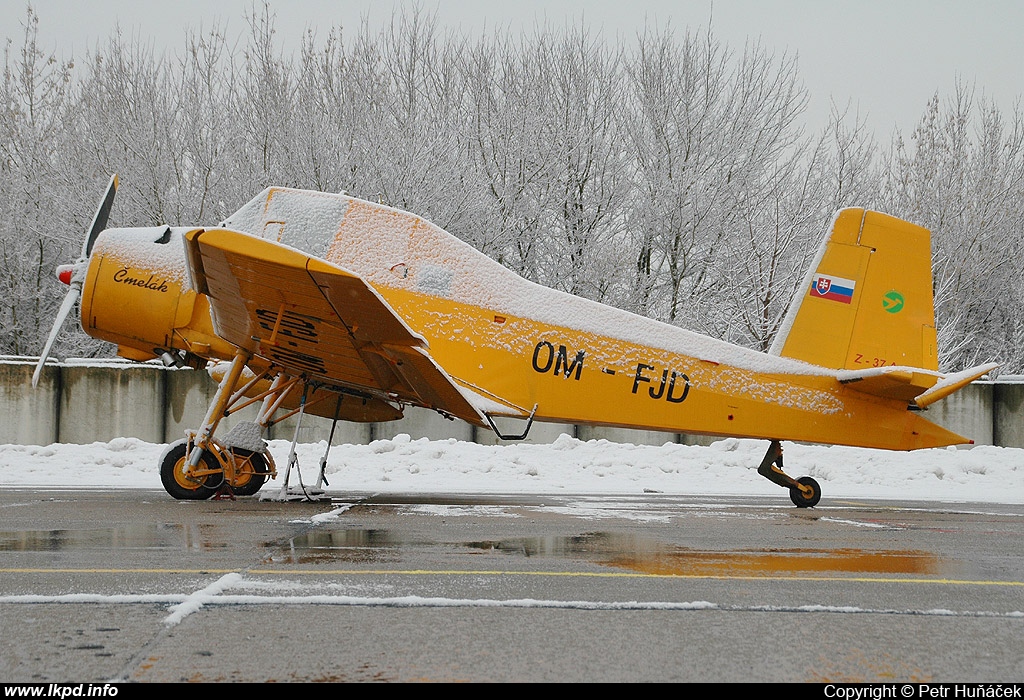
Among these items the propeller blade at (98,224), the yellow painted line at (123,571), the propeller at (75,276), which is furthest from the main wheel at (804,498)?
the propeller blade at (98,224)

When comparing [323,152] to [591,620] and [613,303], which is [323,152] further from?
[591,620]

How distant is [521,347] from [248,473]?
317 centimetres

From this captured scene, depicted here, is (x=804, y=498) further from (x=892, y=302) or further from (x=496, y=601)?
(x=496, y=601)

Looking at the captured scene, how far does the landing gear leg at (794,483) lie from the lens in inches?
395

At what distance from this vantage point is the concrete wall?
15.6 meters

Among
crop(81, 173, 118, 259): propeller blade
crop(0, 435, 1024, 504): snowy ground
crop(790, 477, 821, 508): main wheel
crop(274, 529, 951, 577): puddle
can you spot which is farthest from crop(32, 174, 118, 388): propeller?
crop(790, 477, 821, 508): main wheel

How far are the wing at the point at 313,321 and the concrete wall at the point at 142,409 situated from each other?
6.68m

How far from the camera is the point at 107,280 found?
9.64 meters

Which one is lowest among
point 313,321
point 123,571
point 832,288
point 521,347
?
point 123,571

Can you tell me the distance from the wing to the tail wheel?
1154 mm

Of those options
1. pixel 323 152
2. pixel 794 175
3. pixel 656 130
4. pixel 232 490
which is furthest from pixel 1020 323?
pixel 232 490

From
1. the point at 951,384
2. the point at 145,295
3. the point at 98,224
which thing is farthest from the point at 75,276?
the point at 951,384

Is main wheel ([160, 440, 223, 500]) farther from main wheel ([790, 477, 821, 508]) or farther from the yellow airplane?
main wheel ([790, 477, 821, 508])

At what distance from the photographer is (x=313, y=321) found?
8047 mm
